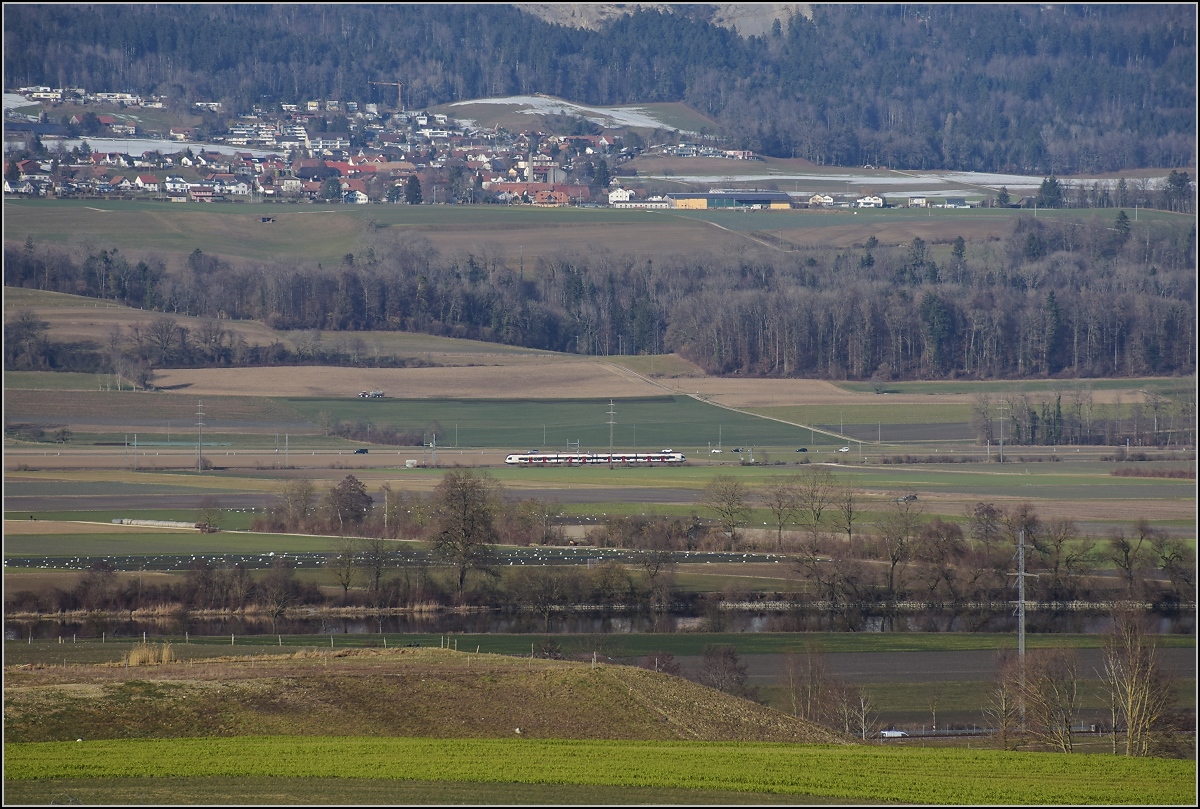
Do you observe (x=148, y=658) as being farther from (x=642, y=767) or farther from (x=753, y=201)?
(x=753, y=201)

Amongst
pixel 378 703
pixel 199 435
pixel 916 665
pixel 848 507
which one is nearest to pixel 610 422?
pixel 199 435

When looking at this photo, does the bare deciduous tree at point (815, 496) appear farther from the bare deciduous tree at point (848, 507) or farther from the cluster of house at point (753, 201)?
the cluster of house at point (753, 201)

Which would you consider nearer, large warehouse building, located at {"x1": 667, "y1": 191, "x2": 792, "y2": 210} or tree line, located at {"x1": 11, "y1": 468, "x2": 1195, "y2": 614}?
tree line, located at {"x1": 11, "y1": 468, "x2": 1195, "y2": 614}

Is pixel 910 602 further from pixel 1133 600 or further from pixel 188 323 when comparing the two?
pixel 188 323

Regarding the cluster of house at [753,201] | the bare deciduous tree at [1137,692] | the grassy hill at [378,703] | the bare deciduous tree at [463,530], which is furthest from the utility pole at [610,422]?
the cluster of house at [753,201]

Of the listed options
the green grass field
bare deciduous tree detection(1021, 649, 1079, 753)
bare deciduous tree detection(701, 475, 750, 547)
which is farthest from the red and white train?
the green grass field

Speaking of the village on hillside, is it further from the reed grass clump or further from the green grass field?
the reed grass clump

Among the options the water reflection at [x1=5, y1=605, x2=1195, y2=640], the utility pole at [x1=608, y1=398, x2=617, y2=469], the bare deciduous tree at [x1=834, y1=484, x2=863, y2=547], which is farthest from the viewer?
the utility pole at [x1=608, y1=398, x2=617, y2=469]
